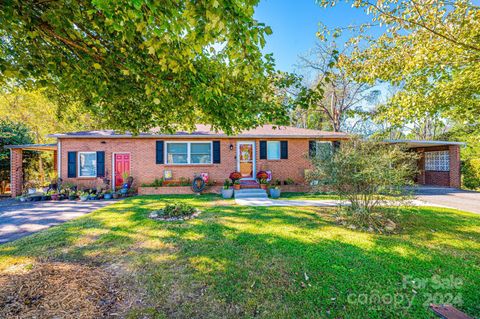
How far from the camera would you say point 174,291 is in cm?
273

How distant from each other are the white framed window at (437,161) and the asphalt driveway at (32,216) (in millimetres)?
20364

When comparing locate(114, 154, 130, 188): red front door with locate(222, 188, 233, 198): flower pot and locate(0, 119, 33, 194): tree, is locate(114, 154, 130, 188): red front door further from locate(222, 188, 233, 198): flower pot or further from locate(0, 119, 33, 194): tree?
locate(0, 119, 33, 194): tree

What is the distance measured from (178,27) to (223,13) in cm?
82

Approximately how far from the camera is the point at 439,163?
14.1 m

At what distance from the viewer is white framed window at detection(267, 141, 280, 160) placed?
1166cm

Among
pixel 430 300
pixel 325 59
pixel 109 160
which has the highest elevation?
pixel 325 59

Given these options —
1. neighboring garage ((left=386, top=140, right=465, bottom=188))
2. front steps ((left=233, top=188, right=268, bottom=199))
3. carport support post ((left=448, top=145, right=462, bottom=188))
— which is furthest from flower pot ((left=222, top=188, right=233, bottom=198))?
carport support post ((left=448, top=145, right=462, bottom=188))

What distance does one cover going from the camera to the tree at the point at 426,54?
4547 millimetres

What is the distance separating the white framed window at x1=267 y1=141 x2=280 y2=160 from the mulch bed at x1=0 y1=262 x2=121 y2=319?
954 cm

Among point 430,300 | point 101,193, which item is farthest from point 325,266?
point 101,193

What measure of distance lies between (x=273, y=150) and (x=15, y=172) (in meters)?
13.8

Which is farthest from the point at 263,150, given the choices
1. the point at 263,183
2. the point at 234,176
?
the point at 234,176

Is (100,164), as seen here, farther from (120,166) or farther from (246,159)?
(246,159)

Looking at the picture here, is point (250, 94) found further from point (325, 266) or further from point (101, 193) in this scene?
point (101, 193)
